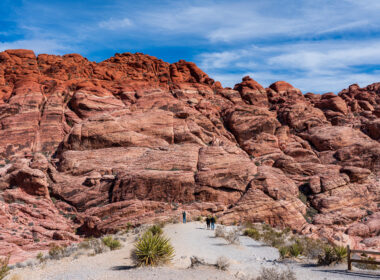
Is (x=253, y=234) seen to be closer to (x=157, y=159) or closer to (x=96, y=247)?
(x=96, y=247)

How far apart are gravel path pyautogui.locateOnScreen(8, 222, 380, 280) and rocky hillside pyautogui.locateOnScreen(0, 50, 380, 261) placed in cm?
1048

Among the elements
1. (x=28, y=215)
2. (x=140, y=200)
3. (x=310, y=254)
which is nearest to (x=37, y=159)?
(x=28, y=215)

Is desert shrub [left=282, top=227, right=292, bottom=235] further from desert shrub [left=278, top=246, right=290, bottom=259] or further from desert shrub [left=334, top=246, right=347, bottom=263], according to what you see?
desert shrub [left=334, top=246, right=347, bottom=263]

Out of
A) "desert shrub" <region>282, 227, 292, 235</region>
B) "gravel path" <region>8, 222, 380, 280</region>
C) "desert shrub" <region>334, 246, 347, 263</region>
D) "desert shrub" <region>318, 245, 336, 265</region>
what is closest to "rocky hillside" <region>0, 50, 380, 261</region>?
"desert shrub" <region>282, 227, 292, 235</region>

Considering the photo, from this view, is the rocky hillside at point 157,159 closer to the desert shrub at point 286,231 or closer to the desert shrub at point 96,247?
the desert shrub at point 286,231

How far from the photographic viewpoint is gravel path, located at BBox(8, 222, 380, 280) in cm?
928

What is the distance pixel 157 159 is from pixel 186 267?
23.1m

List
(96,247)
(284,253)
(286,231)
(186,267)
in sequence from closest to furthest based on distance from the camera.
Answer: (186,267), (284,253), (96,247), (286,231)

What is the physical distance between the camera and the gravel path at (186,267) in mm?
9281

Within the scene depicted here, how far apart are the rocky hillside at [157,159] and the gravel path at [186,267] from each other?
10.5 metres

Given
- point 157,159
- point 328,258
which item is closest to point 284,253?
point 328,258

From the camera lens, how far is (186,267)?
35.1 ft

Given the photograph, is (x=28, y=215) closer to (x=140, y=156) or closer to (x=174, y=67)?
(x=140, y=156)

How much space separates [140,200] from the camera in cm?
2838
